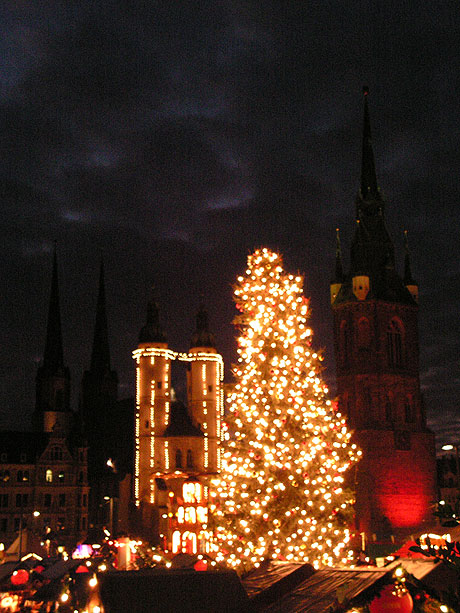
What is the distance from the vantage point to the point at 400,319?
64.9m

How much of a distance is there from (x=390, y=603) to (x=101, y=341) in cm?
7675

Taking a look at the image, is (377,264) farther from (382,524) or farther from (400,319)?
(382,524)

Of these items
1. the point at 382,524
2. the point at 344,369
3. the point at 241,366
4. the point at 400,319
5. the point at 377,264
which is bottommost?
the point at 382,524

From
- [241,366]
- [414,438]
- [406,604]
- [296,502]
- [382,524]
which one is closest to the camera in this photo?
[406,604]

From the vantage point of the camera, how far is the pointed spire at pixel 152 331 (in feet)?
206

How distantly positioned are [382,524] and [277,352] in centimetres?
4244

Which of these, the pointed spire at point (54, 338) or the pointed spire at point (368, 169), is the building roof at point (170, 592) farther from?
the pointed spire at point (54, 338)

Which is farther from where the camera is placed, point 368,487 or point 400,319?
point 400,319

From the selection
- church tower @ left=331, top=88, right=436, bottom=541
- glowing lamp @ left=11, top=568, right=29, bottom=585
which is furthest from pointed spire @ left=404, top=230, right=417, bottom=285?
glowing lamp @ left=11, top=568, right=29, bottom=585

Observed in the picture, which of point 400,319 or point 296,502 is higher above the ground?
point 400,319

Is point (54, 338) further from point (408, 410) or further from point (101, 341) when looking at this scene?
point (408, 410)

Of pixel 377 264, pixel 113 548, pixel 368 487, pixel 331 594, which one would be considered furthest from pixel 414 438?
pixel 331 594

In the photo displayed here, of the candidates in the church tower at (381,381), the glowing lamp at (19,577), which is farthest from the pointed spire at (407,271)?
the glowing lamp at (19,577)

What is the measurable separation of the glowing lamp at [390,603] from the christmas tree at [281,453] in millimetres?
8600
